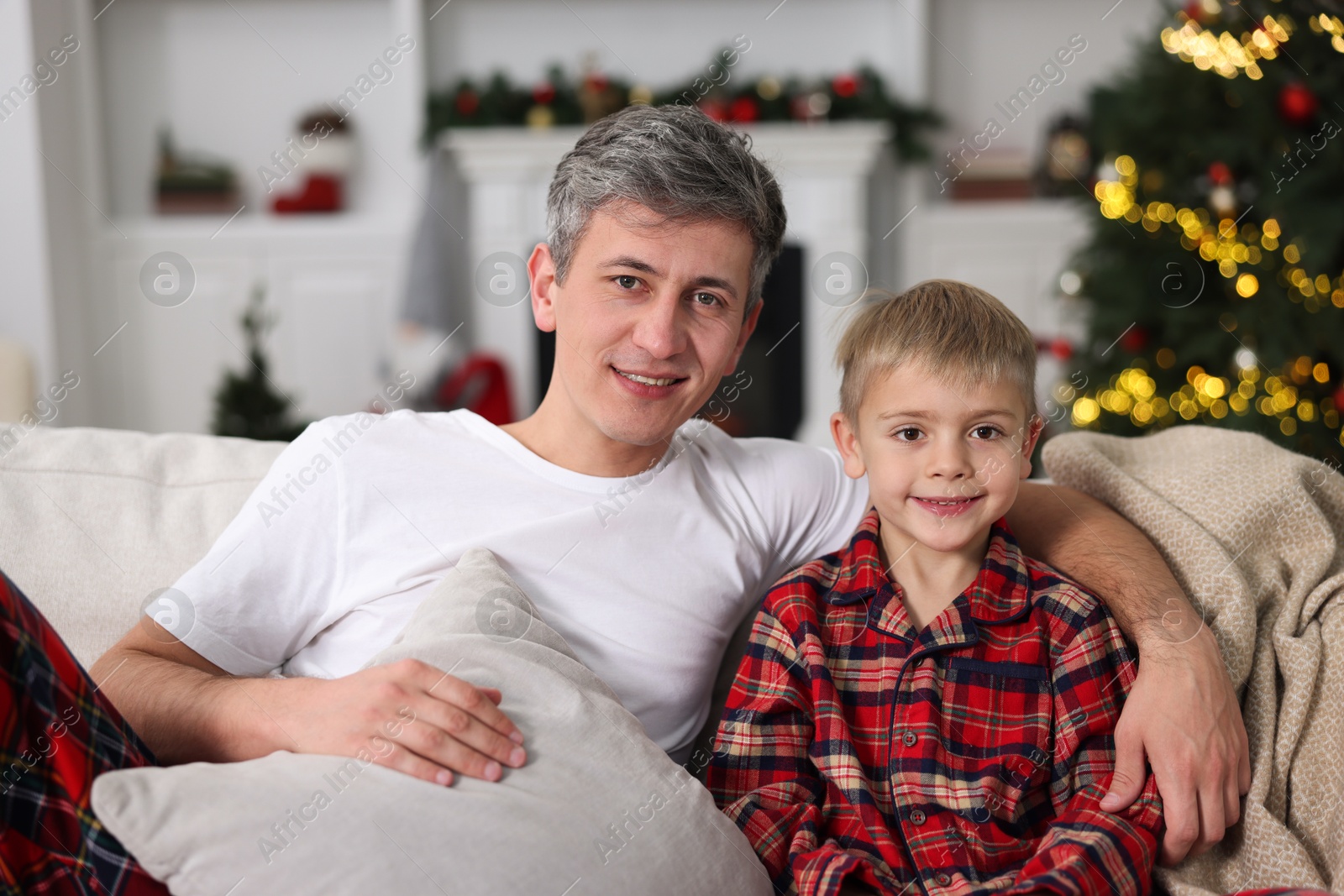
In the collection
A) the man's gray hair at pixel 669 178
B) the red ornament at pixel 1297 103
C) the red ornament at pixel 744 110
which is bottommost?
the man's gray hair at pixel 669 178

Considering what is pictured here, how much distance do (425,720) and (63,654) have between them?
0.30 metres

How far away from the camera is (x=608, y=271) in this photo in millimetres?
1219

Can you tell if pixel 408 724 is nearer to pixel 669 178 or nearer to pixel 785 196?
pixel 669 178

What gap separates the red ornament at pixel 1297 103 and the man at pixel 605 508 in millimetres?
1667

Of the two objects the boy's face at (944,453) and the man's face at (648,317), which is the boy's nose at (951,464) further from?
the man's face at (648,317)

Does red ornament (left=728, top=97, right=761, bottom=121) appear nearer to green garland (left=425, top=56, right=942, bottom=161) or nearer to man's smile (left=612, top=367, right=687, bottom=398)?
green garland (left=425, top=56, right=942, bottom=161)

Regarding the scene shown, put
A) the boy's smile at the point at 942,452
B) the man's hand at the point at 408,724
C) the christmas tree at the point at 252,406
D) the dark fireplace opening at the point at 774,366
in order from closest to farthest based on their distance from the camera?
the man's hand at the point at 408,724, the boy's smile at the point at 942,452, the christmas tree at the point at 252,406, the dark fireplace opening at the point at 774,366

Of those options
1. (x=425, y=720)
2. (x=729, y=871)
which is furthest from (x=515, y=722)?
(x=729, y=871)

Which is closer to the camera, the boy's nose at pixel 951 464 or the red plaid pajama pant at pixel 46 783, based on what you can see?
the red plaid pajama pant at pixel 46 783

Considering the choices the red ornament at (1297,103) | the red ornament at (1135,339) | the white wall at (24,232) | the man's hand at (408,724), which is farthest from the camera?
the white wall at (24,232)

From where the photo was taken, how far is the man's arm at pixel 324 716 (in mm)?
894

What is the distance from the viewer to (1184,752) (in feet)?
3.35

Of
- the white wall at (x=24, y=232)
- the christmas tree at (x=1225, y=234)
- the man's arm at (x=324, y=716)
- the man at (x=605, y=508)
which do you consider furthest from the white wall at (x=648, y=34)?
the man's arm at (x=324, y=716)

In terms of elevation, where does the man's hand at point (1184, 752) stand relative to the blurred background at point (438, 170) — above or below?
below
